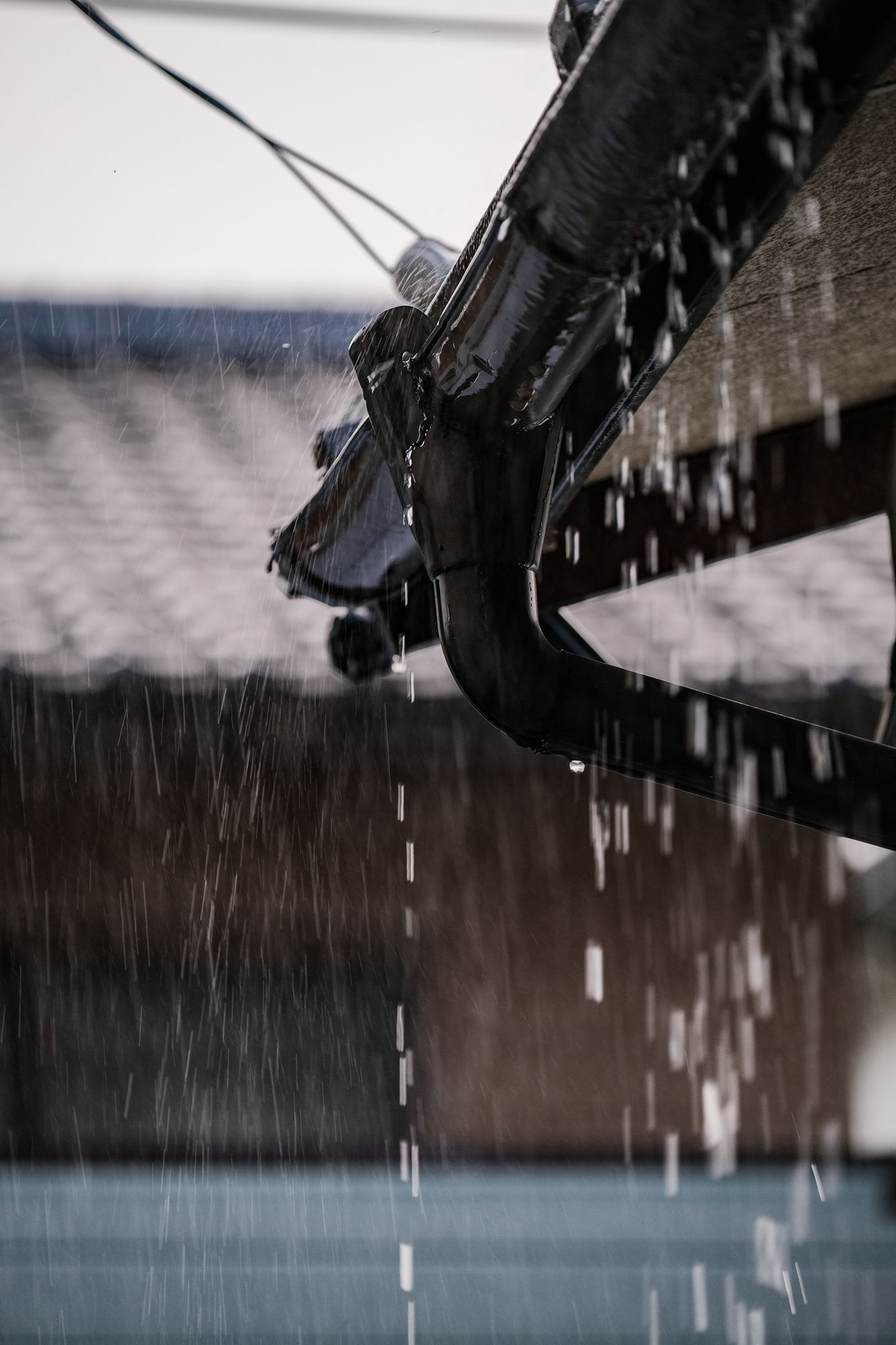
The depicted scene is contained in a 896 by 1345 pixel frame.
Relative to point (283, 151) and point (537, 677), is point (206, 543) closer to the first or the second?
point (283, 151)

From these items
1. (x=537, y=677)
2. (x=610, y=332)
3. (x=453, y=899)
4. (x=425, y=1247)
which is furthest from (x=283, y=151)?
(x=425, y=1247)

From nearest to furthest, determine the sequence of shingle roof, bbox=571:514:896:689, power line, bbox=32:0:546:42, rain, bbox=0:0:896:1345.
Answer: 1. power line, bbox=32:0:546:42
2. rain, bbox=0:0:896:1345
3. shingle roof, bbox=571:514:896:689

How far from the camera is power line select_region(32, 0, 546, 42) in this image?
2.93 metres

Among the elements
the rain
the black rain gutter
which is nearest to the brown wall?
the rain

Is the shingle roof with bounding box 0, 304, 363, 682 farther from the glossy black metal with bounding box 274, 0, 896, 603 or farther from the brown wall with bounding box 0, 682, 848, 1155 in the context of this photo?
the glossy black metal with bounding box 274, 0, 896, 603

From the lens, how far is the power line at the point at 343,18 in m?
2.93

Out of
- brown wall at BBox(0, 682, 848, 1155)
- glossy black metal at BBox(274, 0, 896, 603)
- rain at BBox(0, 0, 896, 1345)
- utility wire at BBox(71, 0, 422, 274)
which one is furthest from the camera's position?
brown wall at BBox(0, 682, 848, 1155)

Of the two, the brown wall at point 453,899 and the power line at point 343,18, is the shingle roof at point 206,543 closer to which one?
the brown wall at point 453,899

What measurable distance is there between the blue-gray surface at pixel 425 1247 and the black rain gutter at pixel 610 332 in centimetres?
375

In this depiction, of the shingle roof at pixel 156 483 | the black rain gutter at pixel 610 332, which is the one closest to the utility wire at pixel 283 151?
the black rain gutter at pixel 610 332

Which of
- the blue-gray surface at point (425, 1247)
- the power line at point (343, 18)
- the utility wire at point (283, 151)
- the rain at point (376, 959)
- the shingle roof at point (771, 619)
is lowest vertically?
the blue-gray surface at point (425, 1247)

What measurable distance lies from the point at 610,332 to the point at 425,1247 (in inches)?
171

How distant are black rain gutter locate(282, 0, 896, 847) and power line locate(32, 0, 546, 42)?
1938 mm

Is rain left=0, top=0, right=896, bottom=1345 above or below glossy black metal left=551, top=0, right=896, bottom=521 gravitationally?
below
